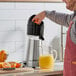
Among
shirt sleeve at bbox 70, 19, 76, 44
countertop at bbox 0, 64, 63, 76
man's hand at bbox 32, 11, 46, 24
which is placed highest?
man's hand at bbox 32, 11, 46, 24

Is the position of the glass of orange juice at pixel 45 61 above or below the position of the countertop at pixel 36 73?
above

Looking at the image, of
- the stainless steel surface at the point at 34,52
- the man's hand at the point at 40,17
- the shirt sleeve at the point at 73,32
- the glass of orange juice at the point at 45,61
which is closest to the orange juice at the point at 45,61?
the glass of orange juice at the point at 45,61

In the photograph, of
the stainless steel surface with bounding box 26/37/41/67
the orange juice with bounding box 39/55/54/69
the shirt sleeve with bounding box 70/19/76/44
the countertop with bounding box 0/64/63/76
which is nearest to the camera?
the shirt sleeve with bounding box 70/19/76/44

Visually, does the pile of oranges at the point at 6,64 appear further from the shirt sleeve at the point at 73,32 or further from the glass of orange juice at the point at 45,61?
the shirt sleeve at the point at 73,32

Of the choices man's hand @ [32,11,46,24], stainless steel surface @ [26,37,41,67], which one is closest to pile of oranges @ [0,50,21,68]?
stainless steel surface @ [26,37,41,67]

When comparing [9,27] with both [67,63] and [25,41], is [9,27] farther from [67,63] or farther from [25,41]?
[67,63]

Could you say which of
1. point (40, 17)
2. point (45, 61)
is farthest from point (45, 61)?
point (40, 17)

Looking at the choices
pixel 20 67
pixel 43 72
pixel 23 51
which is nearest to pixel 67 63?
pixel 43 72

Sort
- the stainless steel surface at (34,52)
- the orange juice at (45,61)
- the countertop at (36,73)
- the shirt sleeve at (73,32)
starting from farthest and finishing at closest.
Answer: the stainless steel surface at (34,52)
the orange juice at (45,61)
the countertop at (36,73)
the shirt sleeve at (73,32)

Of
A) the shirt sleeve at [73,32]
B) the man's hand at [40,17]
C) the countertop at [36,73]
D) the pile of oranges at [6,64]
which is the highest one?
the man's hand at [40,17]

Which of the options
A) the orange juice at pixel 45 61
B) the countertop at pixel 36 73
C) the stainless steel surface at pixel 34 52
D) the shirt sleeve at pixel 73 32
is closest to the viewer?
the shirt sleeve at pixel 73 32

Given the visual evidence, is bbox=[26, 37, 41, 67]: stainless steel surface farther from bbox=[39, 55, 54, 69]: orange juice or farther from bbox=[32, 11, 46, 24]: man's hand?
bbox=[32, 11, 46, 24]: man's hand

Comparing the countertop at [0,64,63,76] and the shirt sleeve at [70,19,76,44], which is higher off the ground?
the shirt sleeve at [70,19,76,44]

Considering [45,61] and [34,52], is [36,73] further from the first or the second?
[34,52]
